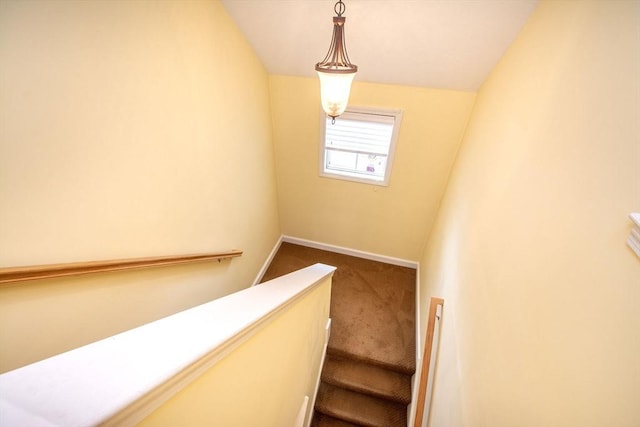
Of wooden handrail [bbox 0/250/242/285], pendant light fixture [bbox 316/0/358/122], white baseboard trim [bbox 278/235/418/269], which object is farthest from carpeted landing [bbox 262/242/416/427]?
pendant light fixture [bbox 316/0/358/122]

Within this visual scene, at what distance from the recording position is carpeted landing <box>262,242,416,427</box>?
251 cm

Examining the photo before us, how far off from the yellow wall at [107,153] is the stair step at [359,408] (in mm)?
1466

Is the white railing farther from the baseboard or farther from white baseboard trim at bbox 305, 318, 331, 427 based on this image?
the baseboard

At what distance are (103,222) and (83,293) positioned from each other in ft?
Result: 0.99

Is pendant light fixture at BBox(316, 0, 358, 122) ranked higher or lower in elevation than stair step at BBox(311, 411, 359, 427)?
higher

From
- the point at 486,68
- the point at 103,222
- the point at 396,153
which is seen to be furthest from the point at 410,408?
the point at 486,68

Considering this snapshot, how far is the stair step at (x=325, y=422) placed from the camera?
2.49 metres

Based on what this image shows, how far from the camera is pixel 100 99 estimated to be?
46.1 inches

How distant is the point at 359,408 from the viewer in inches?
99.7

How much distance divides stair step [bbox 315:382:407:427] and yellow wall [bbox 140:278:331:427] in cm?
55

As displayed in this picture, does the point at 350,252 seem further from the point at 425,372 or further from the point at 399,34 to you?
the point at 399,34

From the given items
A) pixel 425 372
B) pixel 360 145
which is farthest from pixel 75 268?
pixel 360 145

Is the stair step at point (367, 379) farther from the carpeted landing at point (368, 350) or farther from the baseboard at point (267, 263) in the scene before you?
the baseboard at point (267, 263)

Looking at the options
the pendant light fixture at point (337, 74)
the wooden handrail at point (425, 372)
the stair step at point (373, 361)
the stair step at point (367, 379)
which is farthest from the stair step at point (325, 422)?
the pendant light fixture at point (337, 74)
